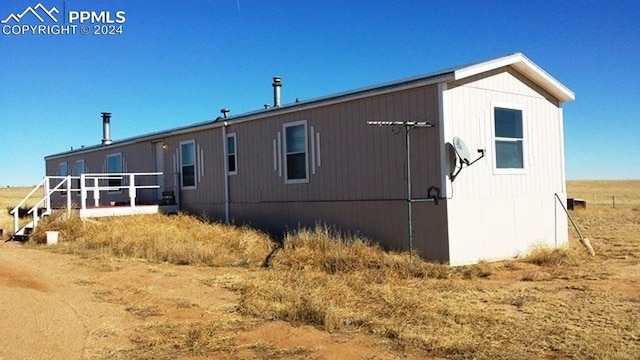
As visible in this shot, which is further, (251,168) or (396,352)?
(251,168)

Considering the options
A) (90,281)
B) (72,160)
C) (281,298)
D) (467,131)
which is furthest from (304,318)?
(72,160)

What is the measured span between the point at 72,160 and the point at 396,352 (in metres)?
23.1

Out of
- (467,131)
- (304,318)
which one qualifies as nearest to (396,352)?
(304,318)

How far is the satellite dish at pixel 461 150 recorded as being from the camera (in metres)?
10.6

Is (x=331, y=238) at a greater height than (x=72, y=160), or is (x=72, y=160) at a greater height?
(x=72, y=160)

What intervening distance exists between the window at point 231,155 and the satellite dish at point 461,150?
23.8 feet

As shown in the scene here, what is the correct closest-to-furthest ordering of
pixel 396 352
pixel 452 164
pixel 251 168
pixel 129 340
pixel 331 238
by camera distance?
pixel 396 352 < pixel 129 340 < pixel 452 164 < pixel 331 238 < pixel 251 168

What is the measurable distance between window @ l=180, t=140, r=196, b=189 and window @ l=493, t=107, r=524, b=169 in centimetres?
959

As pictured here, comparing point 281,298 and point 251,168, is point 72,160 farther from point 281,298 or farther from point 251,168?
point 281,298

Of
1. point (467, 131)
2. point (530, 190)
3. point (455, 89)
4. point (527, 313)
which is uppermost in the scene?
point (455, 89)

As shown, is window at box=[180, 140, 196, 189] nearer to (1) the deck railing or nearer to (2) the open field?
(1) the deck railing

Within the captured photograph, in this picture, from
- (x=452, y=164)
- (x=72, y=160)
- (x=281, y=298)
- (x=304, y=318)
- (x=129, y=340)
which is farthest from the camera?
(x=72, y=160)

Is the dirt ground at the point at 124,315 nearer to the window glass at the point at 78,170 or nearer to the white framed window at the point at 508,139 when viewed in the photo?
the white framed window at the point at 508,139

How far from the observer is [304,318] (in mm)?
6551
